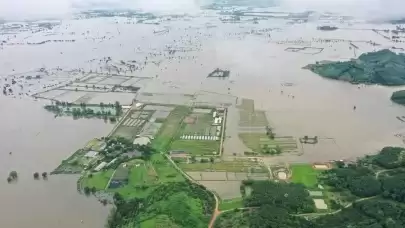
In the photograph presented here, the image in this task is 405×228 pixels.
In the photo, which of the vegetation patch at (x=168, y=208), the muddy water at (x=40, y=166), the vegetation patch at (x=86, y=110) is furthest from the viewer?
the vegetation patch at (x=86, y=110)

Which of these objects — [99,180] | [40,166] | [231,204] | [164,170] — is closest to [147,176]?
[164,170]

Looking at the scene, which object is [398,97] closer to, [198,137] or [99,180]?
[198,137]

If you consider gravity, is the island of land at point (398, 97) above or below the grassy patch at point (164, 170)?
above

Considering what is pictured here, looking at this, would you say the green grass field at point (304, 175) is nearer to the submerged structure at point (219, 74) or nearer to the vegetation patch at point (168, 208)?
the vegetation patch at point (168, 208)

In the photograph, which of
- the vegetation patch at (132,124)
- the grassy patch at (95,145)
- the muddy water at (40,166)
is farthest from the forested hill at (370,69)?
the grassy patch at (95,145)

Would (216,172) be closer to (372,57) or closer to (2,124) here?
(2,124)

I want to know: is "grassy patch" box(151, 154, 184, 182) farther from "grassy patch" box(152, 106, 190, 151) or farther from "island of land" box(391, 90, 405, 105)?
"island of land" box(391, 90, 405, 105)
